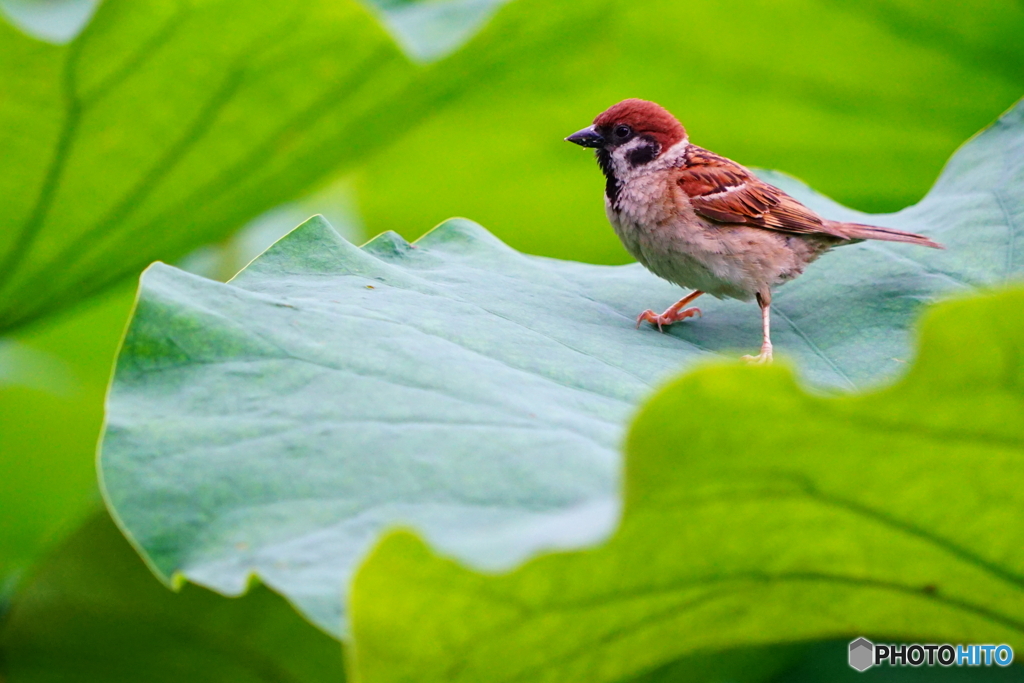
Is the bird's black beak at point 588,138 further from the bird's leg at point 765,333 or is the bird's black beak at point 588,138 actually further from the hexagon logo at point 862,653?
the hexagon logo at point 862,653

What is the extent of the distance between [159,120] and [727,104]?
2025 mm

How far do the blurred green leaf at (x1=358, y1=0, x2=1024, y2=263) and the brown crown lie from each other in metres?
0.20

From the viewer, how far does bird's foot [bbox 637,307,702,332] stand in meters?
2.16

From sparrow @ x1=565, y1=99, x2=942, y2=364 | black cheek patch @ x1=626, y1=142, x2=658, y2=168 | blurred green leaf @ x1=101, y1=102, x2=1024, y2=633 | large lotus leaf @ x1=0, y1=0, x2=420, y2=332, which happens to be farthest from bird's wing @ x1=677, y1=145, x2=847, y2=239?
large lotus leaf @ x1=0, y1=0, x2=420, y2=332

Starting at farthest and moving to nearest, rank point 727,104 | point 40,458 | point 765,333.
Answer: point 727,104 → point 40,458 → point 765,333

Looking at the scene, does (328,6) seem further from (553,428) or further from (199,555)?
(199,555)

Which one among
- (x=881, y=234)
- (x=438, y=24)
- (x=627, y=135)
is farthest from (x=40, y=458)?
(x=881, y=234)

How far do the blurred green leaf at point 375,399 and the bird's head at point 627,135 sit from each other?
98 cm

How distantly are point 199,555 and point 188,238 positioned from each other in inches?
64.2

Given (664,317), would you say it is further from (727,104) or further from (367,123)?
(727,104)

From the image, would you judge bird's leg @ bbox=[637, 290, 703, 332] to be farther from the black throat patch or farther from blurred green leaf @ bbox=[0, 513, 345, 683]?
blurred green leaf @ bbox=[0, 513, 345, 683]

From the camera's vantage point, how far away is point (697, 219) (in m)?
2.82

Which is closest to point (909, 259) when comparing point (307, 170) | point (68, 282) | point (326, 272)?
point (326, 272)

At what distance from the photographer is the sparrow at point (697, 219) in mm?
2529
